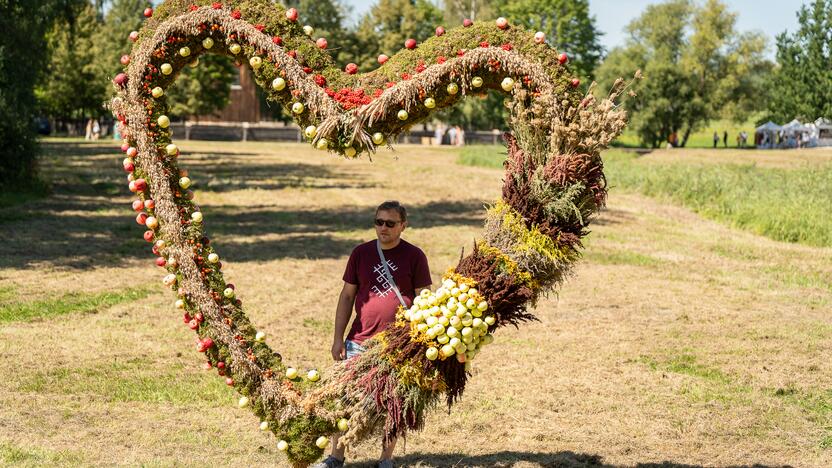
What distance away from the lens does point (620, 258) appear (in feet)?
60.2

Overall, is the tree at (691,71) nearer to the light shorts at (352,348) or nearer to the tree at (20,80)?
the tree at (20,80)

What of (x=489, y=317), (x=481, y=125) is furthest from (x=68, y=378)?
(x=481, y=125)

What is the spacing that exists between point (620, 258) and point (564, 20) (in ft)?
200

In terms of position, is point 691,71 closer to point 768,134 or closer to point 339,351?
point 768,134

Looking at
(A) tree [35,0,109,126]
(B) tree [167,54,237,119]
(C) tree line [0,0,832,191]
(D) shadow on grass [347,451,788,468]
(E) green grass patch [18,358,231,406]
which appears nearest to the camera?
(D) shadow on grass [347,451,788,468]

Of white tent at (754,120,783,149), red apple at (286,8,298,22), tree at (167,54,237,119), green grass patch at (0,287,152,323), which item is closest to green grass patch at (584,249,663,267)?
green grass patch at (0,287,152,323)

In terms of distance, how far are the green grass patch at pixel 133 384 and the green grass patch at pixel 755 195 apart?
13712mm

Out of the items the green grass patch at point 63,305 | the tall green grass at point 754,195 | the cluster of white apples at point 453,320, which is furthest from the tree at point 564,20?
the cluster of white apples at point 453,320

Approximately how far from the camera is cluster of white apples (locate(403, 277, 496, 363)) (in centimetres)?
594

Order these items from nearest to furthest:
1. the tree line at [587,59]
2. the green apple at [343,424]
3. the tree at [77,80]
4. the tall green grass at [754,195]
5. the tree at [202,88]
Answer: the green apple at [343,424] < the tall green grass at [754,195] < the tree line at [587,59] < the tree at [77,80] < the tree at [202,88]

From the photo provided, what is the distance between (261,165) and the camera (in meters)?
45.1

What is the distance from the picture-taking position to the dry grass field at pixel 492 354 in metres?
7.85

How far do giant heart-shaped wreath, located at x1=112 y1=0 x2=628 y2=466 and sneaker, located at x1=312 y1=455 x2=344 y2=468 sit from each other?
1.76 ft

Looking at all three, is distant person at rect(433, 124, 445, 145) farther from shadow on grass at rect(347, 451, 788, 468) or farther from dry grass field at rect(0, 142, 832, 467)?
shadow on grass at rect(347, 451, 788, 468)
